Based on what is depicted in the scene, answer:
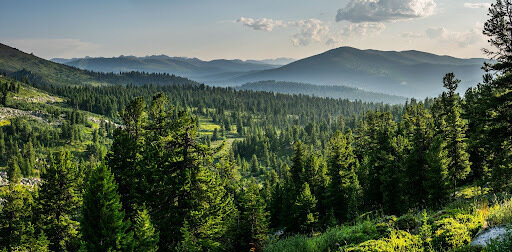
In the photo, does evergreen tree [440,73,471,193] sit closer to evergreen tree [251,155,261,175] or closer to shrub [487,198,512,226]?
shrub [487,198,512,226]

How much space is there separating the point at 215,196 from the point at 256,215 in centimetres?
790

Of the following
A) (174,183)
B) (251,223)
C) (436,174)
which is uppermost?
(436,174)

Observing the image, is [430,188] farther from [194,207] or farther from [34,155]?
[34,155]

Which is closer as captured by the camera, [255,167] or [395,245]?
[395,245]

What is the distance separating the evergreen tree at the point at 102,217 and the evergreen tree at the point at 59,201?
505 inches

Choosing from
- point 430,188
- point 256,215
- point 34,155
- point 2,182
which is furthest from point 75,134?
point 430,188

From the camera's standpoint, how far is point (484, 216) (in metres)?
10.2

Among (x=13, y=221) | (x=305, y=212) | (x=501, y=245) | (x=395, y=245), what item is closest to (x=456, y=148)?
(x=305, y=212)

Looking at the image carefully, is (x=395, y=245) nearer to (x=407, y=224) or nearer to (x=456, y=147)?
(x=407, y=224)

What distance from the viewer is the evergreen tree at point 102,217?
66.3 ft

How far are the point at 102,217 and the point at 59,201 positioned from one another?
15.5 meters

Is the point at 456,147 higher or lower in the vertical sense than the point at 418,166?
higher

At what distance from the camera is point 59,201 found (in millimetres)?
31688

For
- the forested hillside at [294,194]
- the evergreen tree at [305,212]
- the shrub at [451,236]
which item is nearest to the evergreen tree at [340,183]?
the forested hillside at [294,194]
